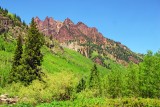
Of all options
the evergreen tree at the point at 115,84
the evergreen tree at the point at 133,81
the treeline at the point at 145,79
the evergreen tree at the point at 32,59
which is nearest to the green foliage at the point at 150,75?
the treeline at the point at 145,79

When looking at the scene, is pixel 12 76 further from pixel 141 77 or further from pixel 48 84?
pixel 141 77

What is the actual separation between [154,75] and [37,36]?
35209 millimetres

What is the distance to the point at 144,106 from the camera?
35656mm

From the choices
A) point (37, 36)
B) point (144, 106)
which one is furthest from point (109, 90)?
point (144, 106)

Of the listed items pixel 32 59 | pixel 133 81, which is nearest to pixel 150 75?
pixel 133 81

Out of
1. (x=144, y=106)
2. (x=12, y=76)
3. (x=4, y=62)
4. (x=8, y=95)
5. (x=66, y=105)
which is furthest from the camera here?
(x=4, y=62)

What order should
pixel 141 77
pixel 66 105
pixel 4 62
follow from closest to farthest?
pixel 66 105 < pixel 141 77 < pixel 4 62

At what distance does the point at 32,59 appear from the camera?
77.1 meters

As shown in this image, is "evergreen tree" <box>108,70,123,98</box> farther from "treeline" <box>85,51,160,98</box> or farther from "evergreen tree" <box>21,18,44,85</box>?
"evergreen tree" <box>21,18,44,85</box>

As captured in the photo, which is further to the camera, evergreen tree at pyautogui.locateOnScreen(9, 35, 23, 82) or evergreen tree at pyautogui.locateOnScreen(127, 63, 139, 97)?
evergreen tree at pyautogui.locateOnScreen(9, 35, 23, 82)

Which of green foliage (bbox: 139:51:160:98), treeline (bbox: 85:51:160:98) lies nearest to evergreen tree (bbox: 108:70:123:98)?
treeline (bbox: 85:51:160:98)

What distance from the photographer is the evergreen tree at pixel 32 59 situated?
7456 centimetres

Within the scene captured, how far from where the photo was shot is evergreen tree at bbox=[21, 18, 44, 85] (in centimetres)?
7456

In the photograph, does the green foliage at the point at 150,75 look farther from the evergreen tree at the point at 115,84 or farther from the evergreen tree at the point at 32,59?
the evergreen tree at the point at 32,59
